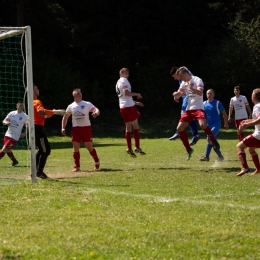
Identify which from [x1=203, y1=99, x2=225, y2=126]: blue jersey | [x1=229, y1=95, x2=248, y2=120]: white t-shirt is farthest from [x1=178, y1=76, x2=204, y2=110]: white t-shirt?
[x1=229, y1=95, x2=248, y2=120]: white t-shirt

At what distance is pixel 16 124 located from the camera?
16.8 m

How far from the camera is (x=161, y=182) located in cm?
1162

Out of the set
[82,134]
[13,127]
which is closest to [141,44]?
[13,127]

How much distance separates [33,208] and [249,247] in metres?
3.42

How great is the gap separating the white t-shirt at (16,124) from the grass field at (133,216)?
368cm

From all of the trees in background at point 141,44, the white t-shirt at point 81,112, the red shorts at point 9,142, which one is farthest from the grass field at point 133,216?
the trees in background at point 141,44

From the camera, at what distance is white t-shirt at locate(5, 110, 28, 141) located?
55.2 ft

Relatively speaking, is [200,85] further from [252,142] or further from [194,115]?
[252,142]

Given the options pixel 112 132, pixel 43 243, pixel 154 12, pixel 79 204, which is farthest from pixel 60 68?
pixel 43 243

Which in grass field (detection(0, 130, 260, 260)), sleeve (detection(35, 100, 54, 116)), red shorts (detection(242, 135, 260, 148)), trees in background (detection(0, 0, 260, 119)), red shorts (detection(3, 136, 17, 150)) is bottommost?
grass field (detection(0, 130, 260, 260))

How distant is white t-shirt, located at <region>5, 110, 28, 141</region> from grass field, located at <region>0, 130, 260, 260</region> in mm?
3684

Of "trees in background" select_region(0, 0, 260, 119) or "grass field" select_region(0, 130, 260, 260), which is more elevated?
"trees in background" select_region(0, 0, 260, 119)

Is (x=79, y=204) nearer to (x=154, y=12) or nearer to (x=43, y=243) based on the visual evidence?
(x=43, y=243)

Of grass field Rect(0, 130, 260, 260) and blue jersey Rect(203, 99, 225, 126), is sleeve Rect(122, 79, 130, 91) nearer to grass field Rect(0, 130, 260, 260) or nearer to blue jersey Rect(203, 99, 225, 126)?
blue jersey Rect(203, 99, 225, 126)
